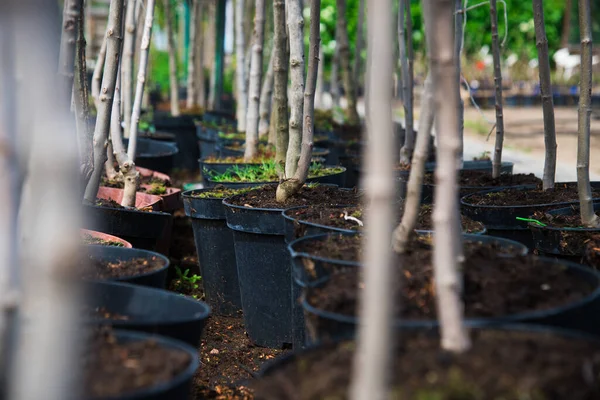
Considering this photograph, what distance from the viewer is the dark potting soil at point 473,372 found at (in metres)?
1.77

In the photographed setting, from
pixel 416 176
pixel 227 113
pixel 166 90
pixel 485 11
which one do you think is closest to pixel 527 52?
pixel 485 11

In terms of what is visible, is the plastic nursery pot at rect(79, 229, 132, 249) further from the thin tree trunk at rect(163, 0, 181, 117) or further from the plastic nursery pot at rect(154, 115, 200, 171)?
the thin tree trunk at rect(163, 0, 181, 117)

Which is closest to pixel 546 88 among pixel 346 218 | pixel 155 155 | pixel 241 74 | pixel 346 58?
pixel 346 218

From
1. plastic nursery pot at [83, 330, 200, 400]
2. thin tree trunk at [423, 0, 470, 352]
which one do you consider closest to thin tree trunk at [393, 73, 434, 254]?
thin tree trunk at [423, 0, 470, 352]

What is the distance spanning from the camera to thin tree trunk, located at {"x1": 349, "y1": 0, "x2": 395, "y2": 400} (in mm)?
1690

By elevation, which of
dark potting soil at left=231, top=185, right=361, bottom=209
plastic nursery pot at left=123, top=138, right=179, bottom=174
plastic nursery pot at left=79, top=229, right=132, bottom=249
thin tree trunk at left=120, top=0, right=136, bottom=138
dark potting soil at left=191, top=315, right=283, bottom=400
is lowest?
dark potting soil at left=191, top=315, right=283, bottom=400

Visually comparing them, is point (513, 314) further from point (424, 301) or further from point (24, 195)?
point (24, 195)

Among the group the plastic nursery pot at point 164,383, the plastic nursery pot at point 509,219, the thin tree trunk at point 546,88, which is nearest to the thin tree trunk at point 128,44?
the thin tree trunk at point 546,88

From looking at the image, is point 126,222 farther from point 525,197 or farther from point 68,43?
point 525,197

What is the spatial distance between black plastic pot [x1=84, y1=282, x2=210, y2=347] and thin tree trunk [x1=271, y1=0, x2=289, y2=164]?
2.63 metres

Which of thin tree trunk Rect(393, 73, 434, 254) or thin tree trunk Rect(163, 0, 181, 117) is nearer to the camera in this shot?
thin tree trunk Rect(393, 73, 434, 254)

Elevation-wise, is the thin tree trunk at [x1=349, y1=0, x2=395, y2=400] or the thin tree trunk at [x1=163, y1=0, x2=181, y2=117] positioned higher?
the thin tree trunk at [x1=163, y1=0, x2=181, y2=117]

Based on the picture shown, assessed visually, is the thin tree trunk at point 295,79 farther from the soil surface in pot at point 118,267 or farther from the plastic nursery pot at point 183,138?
the plastic nursery pot at point 183,138

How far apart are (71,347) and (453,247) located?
1.02 meters
